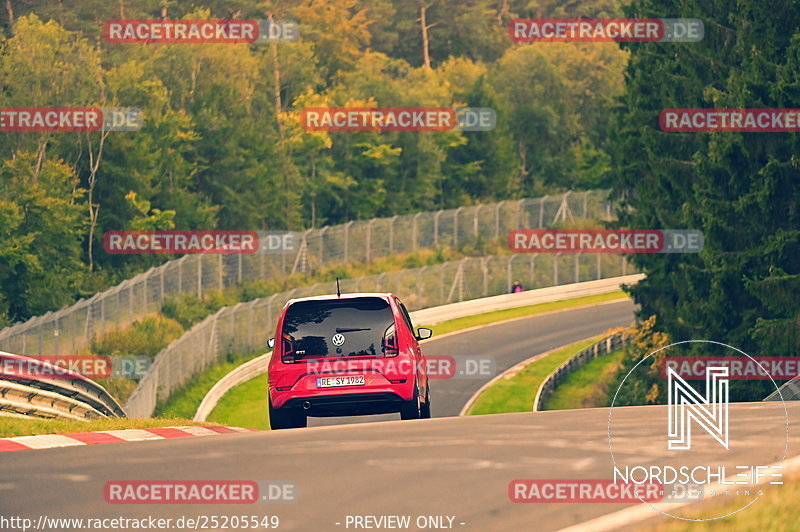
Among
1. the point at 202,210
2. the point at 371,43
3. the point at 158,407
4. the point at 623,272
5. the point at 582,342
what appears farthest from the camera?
the point at 371,43

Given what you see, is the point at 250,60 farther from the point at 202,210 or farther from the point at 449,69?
the point at 449,69

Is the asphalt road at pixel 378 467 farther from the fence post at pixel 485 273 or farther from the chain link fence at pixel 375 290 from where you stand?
the fence post at pixel 485 273

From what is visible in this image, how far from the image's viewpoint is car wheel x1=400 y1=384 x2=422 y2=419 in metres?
17.1

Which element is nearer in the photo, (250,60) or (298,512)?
(298,512)

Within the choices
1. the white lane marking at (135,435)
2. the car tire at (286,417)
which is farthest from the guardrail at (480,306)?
the white lane marking at (135,435)

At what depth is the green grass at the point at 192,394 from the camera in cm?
4147

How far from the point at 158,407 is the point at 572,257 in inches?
1478

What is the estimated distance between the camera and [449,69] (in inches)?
3959

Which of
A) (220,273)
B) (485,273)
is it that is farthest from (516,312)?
(220,273)

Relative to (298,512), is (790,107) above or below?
above

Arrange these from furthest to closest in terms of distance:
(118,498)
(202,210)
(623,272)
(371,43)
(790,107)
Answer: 1. (371,43)
2. (623,272)
3. (202,210)
4. (790,107)
5. (118,498)

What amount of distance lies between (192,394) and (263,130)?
38.2 metres

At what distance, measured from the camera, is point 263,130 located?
264 ft

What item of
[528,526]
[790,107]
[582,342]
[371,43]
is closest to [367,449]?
[528,526]
